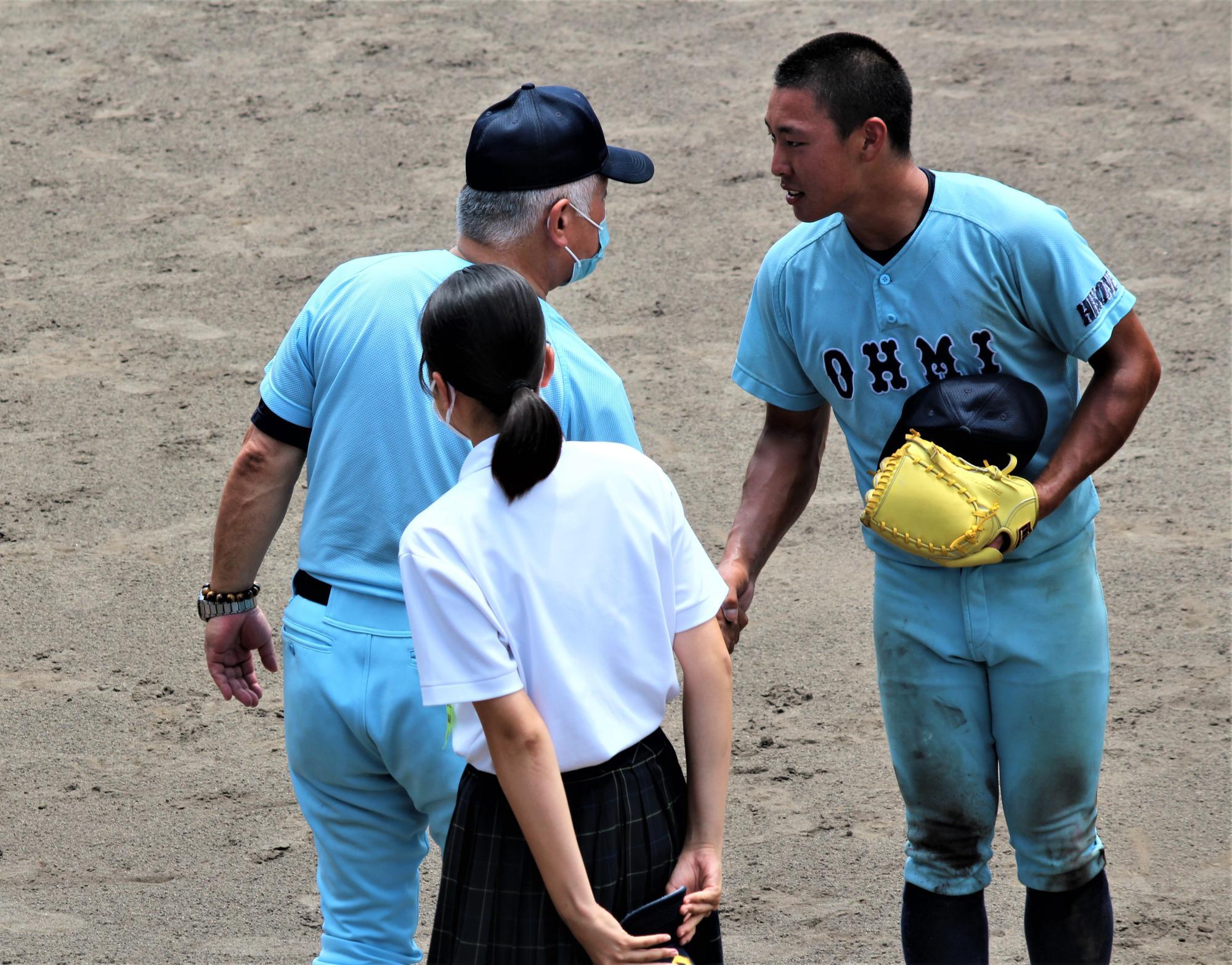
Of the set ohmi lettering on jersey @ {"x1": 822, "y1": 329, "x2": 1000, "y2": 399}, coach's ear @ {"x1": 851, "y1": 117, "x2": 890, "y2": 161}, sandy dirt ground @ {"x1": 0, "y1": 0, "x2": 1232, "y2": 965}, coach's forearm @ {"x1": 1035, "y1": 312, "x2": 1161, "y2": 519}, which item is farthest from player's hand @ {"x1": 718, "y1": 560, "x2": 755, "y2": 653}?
sandy dirt ground @ {"x1": 0, "y1": 0, "x2": 1232, "y2": 965}

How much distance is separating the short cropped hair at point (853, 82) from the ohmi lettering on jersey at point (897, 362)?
13.5 inches

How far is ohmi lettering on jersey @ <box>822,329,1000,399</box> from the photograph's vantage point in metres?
2.62

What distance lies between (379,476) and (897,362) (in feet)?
3.13

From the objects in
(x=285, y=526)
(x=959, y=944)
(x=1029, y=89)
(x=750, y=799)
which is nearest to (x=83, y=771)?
(x=285, y=526)

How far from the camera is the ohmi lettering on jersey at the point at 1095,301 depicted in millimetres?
2549

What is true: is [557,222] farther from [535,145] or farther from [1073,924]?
[1073,924]

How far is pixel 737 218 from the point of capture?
23.0 ft

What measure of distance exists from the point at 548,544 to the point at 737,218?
532 centimetres

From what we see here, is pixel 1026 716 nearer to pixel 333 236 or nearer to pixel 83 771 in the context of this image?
pixel 83 771

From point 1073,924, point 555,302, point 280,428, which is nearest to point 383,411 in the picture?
point 280,428

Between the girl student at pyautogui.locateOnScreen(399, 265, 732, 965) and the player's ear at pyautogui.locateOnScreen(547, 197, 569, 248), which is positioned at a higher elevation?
the player's ear at pyautogui.locateOnScreen(547, 197, 569, 248)

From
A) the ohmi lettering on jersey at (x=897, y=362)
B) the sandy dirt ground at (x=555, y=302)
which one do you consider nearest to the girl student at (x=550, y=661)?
the ohmi lettering on jersey at (x=897, y=362)

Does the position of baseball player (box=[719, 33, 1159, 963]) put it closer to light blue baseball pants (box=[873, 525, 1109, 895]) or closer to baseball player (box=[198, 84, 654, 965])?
light blue baseball pants (box=[873, 525, 1109, 895])

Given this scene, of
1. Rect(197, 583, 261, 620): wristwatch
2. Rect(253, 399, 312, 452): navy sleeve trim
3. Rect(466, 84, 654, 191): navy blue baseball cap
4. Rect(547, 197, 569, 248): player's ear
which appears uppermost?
Rect(466, 84, 654, 191): navy blue baseball cap
